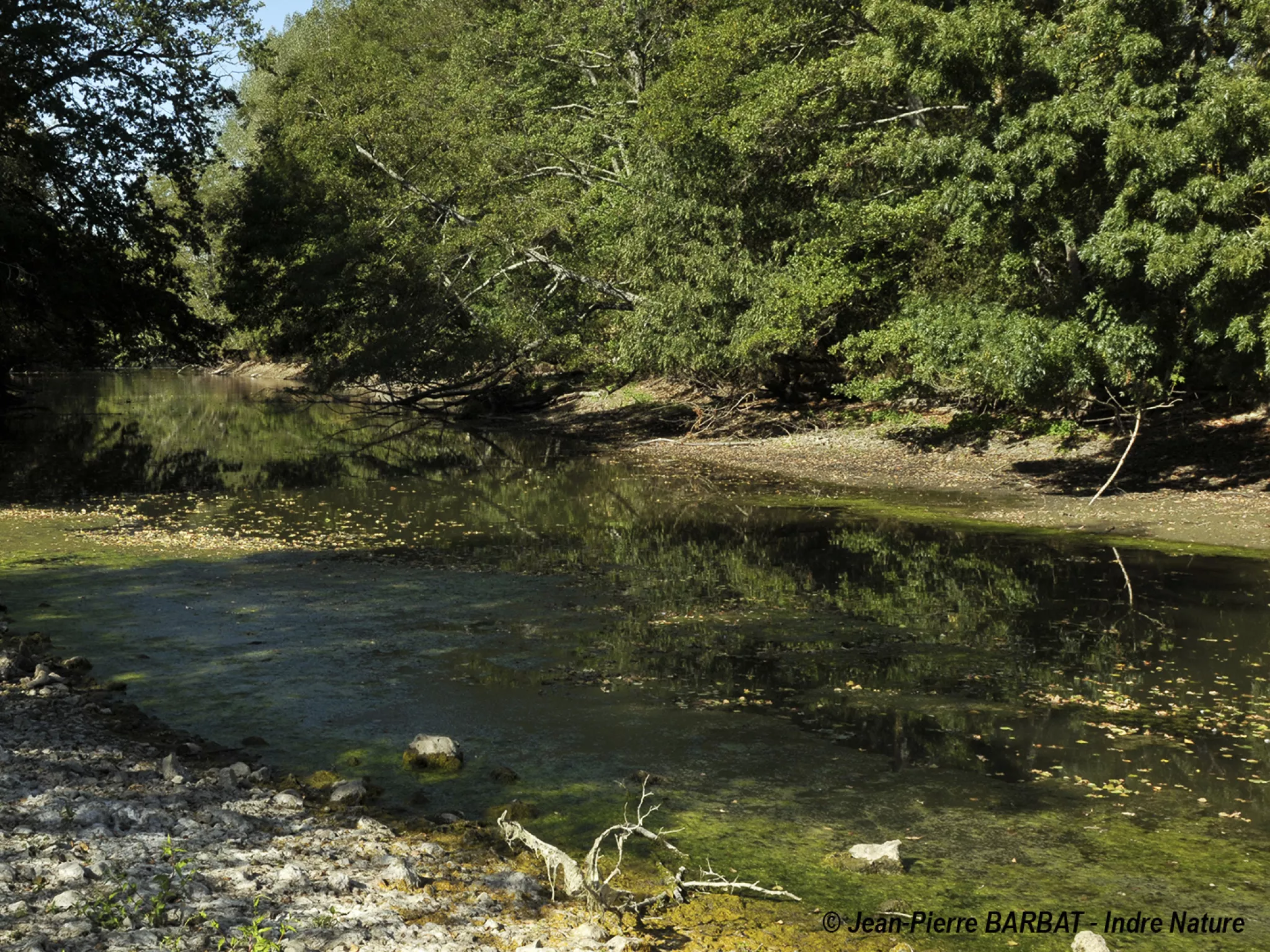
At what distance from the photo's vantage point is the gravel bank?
534 cm

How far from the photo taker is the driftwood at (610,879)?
6250 mm

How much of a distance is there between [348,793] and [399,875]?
5.44ft

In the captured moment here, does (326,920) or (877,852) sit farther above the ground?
(326,920)

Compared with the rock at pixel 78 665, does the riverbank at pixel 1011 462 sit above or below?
below

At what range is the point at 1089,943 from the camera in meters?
5.88

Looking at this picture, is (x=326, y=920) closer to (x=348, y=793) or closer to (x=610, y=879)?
(x=610, y=879)

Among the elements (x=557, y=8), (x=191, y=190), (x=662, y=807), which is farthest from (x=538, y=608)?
(x=557, y=8)

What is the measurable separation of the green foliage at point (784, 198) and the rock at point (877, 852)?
14071mm

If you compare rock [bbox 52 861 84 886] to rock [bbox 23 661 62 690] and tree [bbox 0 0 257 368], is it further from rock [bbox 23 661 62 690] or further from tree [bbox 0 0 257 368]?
tree [bbox 0 0 257 368]

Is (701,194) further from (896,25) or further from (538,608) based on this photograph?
(538,608)

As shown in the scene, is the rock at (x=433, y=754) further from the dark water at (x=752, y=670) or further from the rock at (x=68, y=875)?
the rock at (x=68, y=875)

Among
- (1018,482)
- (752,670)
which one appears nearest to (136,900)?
(752,670)

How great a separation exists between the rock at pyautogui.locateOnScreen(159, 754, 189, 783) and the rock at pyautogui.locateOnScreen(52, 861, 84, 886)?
78.9 inches

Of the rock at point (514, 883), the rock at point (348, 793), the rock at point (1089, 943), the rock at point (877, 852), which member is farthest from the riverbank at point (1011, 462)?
the rock at point (514, 883)
